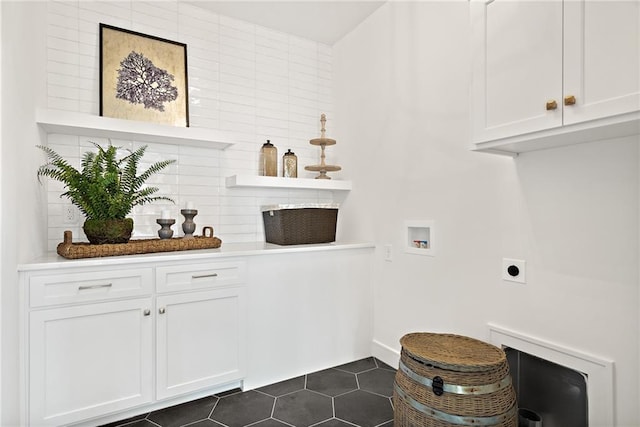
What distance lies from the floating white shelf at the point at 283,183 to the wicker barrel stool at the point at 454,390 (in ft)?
5.33

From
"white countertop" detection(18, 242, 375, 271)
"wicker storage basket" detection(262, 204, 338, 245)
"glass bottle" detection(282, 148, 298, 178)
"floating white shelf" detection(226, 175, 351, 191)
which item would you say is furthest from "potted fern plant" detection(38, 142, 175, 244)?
"glass bottle" detection(282, 148, 298, 178)

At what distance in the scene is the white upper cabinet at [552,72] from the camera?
1.21 meters

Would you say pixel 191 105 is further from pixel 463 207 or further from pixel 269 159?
pixel 463 207

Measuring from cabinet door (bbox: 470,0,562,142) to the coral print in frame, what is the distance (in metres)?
1.95

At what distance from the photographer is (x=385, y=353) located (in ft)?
8.87

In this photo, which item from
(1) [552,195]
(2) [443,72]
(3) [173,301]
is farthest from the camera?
(2) [443,72]

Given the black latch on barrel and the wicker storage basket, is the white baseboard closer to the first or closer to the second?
the wicker storage basket

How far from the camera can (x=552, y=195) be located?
171cm

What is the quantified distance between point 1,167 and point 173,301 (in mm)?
1046

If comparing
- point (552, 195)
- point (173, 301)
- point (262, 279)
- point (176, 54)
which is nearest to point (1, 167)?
point (173, 301)

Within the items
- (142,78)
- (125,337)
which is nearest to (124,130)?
(142,78)

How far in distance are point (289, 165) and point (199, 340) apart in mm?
1492

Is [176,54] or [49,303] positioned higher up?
[176,54]

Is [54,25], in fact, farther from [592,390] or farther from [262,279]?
[592,390]
